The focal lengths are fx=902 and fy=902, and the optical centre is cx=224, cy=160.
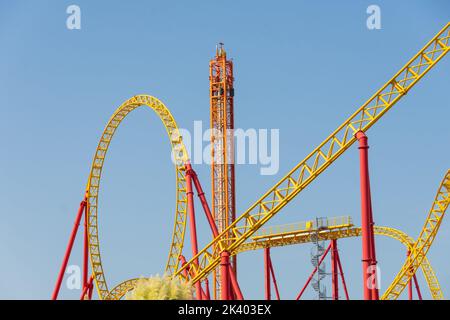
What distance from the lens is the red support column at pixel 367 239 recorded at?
32969 millimetres

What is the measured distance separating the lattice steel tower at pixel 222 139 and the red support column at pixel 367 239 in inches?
1307

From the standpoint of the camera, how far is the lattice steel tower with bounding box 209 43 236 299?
67500 millimetres

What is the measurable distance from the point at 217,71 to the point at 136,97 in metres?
16.8

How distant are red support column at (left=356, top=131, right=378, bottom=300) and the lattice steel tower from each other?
109 ft

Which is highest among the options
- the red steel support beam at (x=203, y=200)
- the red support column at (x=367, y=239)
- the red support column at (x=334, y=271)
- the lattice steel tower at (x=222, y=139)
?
the lattice steel tower at (x=222, y=139)

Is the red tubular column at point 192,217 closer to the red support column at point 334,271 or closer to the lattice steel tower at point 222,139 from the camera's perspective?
the red support column at point 334,271

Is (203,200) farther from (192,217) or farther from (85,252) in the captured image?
(85,252)

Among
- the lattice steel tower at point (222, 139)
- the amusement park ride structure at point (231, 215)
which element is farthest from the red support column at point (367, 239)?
the lattice steel tower at point (222, 139)

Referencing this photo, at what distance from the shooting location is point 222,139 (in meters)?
68.6

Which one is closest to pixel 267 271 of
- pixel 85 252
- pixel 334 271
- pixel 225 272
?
pixel 334 271

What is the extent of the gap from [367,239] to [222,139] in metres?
36.0
